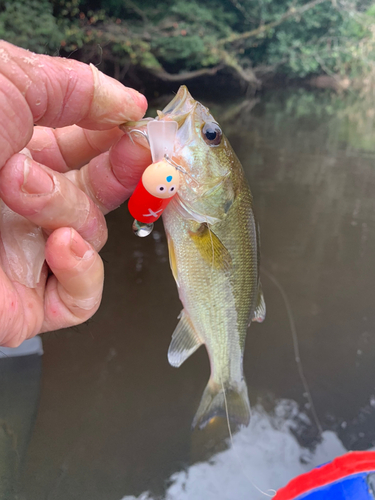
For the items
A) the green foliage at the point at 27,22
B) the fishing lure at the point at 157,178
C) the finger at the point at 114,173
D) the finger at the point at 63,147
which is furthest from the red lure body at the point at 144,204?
the green foliage at the point at 27,22

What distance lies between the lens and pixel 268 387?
205cm

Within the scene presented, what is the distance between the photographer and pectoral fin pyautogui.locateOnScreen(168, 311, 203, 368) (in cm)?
126

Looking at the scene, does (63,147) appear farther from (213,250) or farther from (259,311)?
(259,311)

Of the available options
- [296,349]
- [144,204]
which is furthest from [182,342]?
[296,349]

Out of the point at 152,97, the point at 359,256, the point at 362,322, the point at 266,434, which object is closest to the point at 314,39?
the point at 152,97

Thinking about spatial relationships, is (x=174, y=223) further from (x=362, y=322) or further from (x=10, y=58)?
(x=362, y=322)

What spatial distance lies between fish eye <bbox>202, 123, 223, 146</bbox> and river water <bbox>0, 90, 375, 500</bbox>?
145cm

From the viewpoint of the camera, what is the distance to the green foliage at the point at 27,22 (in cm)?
595

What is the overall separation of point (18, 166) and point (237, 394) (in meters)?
1.13

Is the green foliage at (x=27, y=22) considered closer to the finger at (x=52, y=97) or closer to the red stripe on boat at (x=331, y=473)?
the finger at (x=52, y=97)

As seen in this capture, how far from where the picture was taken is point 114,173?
114 centimetres

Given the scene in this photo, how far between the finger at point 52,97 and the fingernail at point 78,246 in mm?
255

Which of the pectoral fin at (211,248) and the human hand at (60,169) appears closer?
the human hand at (60,169)

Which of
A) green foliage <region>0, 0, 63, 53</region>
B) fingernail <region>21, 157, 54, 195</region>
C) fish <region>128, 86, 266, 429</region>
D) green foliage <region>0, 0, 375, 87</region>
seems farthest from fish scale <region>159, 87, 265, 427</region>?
green foliage <region>0, 0, 63, 53</region>
